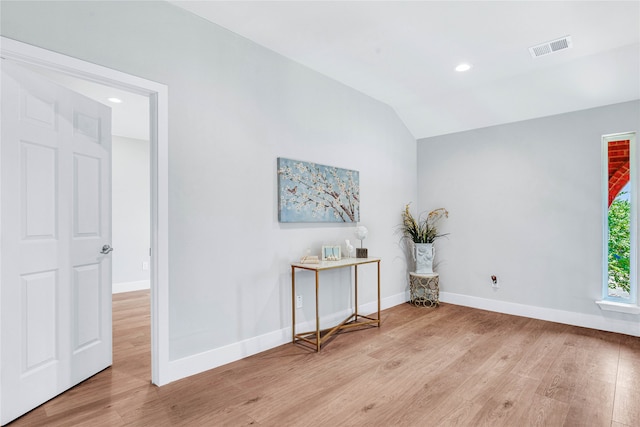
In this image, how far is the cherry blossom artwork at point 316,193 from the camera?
319cm

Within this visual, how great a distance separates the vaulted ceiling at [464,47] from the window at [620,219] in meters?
0.51

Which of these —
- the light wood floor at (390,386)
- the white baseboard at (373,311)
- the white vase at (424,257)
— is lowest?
the light wood floor at (390,386)

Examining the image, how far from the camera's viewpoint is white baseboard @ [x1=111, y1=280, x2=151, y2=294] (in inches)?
213

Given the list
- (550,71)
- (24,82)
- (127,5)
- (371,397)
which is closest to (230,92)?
(127,5)

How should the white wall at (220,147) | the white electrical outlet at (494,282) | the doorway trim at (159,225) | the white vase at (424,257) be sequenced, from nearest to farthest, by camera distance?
the white wall at (220,147), the doorway trim at (159,225), the white electrical outlet at (494,282), the white vase at (424,257)

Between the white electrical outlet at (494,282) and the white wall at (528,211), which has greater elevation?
the white wall at (528,211)

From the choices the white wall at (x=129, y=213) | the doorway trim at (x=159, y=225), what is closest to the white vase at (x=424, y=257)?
the doorway trim at (x=159, y=225)

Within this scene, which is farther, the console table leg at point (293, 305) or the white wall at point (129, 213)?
the white wall at point (129, 213)

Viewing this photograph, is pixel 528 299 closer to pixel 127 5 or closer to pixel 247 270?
pixel 247 270

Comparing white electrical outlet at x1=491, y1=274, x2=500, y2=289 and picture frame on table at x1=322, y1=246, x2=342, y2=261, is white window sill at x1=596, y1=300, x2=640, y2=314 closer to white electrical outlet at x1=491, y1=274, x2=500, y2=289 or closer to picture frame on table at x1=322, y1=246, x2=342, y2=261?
white electrical outlet at x1=491, y1=274, x2=500, y2=289

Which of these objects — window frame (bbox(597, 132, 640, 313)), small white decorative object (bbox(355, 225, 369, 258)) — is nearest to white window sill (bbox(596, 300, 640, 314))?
window frame (bbox(597, 132, 640, 313))

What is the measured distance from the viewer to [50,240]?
86.5 inches

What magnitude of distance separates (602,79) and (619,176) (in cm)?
102

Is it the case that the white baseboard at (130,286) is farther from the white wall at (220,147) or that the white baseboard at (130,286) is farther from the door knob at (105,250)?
the white wall at (220,147)
